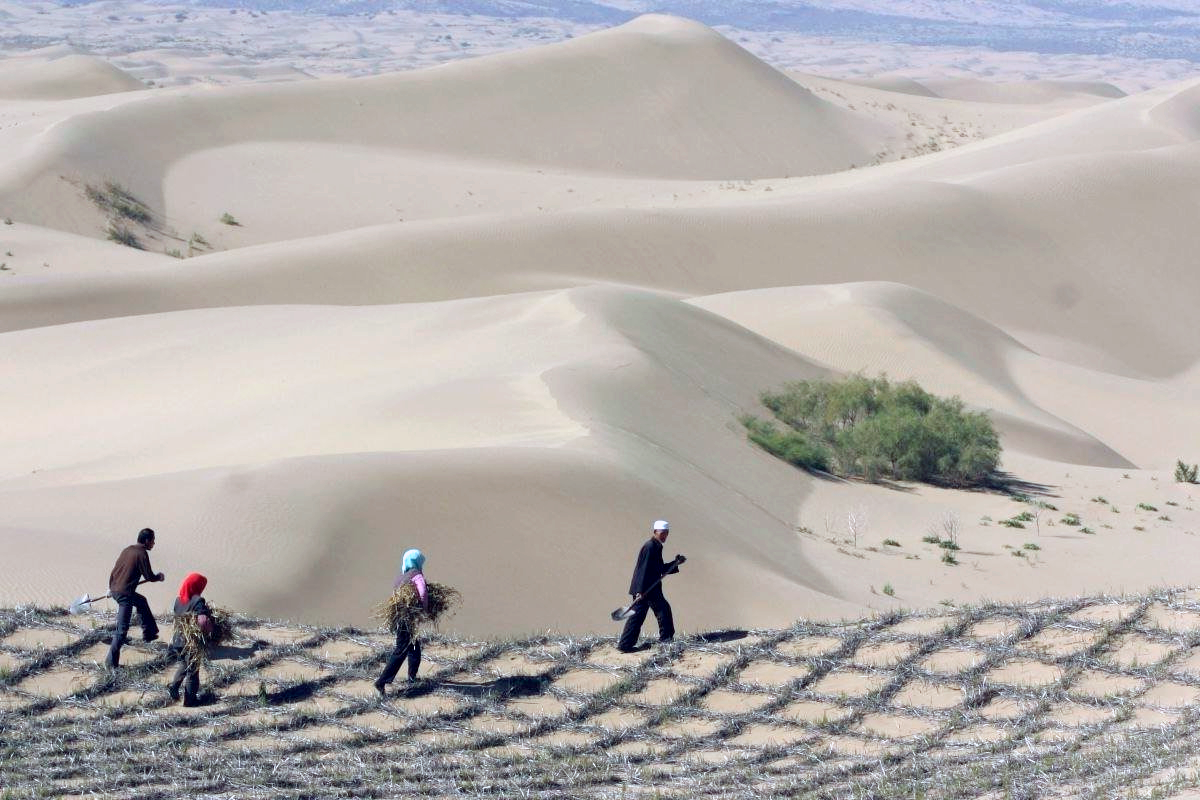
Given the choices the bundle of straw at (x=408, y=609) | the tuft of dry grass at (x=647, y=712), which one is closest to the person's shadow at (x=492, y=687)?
the tuft of dry grass at (x=647, y=712)

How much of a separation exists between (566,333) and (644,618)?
14688 millimetres

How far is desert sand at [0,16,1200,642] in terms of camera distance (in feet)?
49.8

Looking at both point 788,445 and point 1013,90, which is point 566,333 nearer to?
point 788,445

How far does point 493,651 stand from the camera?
11.3m

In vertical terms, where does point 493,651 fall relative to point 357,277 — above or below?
above

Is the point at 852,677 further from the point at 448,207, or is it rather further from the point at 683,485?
the point at 448,207

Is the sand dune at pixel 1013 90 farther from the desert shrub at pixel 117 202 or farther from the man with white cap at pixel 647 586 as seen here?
the man with white cap at pixel 647 586

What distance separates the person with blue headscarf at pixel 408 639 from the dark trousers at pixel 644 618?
61.1 inches

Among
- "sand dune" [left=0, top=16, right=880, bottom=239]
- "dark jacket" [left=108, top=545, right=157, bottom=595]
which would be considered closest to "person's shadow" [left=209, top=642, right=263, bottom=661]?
"dark jacket" [left=108, top=545, right=157, bottom=595]

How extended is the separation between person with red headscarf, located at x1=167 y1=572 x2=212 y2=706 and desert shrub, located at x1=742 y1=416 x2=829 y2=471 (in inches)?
552

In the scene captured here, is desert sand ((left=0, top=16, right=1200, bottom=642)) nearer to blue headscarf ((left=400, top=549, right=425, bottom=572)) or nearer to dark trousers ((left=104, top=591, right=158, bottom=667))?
dark trousers ((left=104, top=591, right=158, bottom=667))

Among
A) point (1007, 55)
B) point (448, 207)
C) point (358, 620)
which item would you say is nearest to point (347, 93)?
point (448, 207)

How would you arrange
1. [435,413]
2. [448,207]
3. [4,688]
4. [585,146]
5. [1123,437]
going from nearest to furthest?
1. [4,688]
2. [435,413]
3. [1123,437]
4. [448,207]
5. [585,146]

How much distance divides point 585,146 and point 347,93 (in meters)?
10.6
